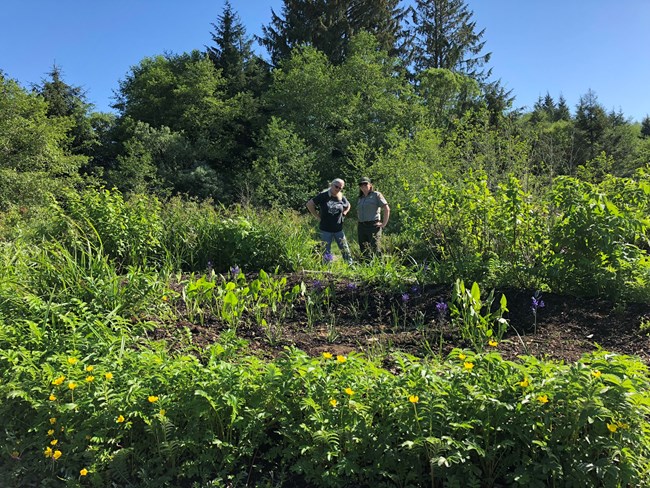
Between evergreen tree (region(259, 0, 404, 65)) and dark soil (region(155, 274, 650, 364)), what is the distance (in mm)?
25386

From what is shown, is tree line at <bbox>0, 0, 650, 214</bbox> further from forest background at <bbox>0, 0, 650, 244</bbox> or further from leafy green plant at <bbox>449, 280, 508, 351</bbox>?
leafy green plant at <bbox>449, 280, 508, 351</bbox>

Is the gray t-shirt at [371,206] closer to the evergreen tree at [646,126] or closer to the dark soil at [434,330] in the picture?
the dark soil at [434,330]

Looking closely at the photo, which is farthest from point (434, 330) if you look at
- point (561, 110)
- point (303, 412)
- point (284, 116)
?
point (561, 110)

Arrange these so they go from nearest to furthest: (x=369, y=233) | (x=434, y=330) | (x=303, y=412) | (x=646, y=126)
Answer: (x=303, y=412) < (x=434, y=330) < (x=369, y=233) < (x=646, y=126)

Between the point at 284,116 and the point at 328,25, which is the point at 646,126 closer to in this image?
the point at 328,25

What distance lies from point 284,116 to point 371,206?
57.9ft

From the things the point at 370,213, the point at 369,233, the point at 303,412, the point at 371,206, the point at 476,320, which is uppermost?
the point at 371,206

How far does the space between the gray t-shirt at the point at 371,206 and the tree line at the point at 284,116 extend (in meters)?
7.03

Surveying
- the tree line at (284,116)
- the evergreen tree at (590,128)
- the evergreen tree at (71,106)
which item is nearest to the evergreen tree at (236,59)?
the tree line at (284,116)

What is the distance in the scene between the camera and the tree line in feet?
53.0

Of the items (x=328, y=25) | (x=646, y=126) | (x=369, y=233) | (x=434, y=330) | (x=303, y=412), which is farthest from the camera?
(x=646, y=126)

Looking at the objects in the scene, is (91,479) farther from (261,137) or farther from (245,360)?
(261,137)

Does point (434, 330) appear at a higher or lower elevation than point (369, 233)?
lower

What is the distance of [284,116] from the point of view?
23.1 m
